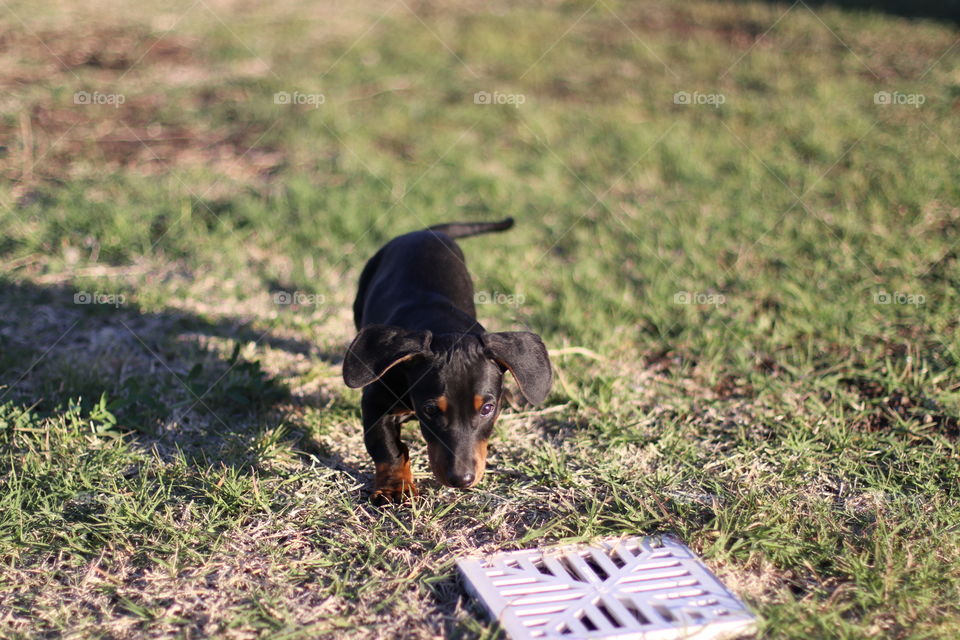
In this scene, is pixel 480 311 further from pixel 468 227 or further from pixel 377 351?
pixel 377 351

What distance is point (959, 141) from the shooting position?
718 centimetres

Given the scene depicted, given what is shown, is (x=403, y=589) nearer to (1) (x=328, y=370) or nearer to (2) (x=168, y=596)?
(2) (x=168, y=596)

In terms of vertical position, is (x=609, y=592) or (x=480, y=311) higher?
(x=480, y=311)

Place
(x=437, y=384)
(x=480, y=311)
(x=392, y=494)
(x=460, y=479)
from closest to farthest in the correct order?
1. (x=460, y=479)
2. (x=437, y=384)
3. (x=392, y=494)
4. (x=480, y=311)

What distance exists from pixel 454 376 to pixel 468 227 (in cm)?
167

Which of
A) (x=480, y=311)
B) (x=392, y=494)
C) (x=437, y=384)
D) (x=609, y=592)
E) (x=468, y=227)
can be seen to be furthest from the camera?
(x=480, y=311)

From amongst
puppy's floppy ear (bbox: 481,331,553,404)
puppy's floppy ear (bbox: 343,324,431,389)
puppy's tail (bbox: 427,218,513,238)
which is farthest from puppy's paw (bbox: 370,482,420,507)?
puppy's tail (bbox: 427,218,513,238)

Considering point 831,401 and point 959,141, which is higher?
point 959,141

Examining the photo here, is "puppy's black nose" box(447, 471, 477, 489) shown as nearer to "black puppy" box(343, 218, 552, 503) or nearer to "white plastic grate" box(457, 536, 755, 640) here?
"black puppy" box(343, 218, 552, 503)

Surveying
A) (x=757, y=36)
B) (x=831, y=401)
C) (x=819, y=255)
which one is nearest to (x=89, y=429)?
(x=831, y=401)

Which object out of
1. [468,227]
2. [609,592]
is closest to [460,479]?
[609,592]

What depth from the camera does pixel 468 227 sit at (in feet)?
15.1

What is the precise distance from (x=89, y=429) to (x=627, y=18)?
935 centimetres

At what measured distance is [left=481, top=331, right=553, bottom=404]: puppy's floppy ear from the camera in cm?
309
